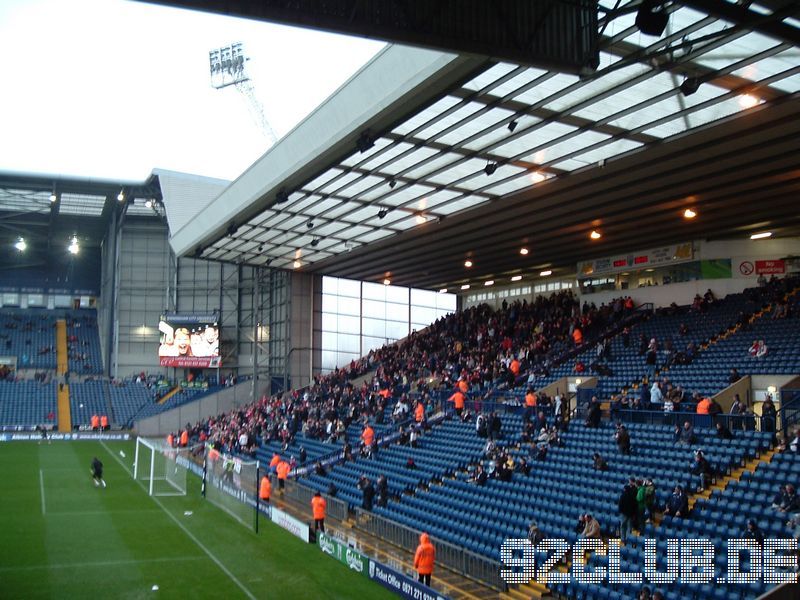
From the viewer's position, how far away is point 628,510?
50.3ft

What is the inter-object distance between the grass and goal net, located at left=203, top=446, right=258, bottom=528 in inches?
19.1

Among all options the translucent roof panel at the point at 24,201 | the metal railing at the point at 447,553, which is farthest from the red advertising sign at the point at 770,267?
the translucent roof panel at the point at 24,201

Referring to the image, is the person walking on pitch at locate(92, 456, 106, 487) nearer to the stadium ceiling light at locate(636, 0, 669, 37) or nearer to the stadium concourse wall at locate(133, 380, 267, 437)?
the stadium concourse wall at locate(133, 380, 267, 437)

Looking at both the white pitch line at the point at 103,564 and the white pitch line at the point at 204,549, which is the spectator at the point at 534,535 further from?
the white pitch line at the point at 103,564

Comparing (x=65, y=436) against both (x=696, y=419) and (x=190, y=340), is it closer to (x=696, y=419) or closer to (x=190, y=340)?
(x=190, y=340)

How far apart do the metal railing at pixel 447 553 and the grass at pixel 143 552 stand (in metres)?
1.88

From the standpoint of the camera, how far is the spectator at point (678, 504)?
49.9ft

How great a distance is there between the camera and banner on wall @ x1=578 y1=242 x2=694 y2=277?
104ft

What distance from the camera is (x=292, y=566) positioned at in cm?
1706

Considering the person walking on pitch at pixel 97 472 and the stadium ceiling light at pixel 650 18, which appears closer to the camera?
the stadium ceiling light at pixel 650 18

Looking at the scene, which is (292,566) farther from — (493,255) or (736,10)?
(493,255)

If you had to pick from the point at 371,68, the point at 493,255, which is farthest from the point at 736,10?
the point at 493,255

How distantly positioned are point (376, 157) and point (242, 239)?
15.6 meters

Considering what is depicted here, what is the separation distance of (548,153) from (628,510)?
421 inches
